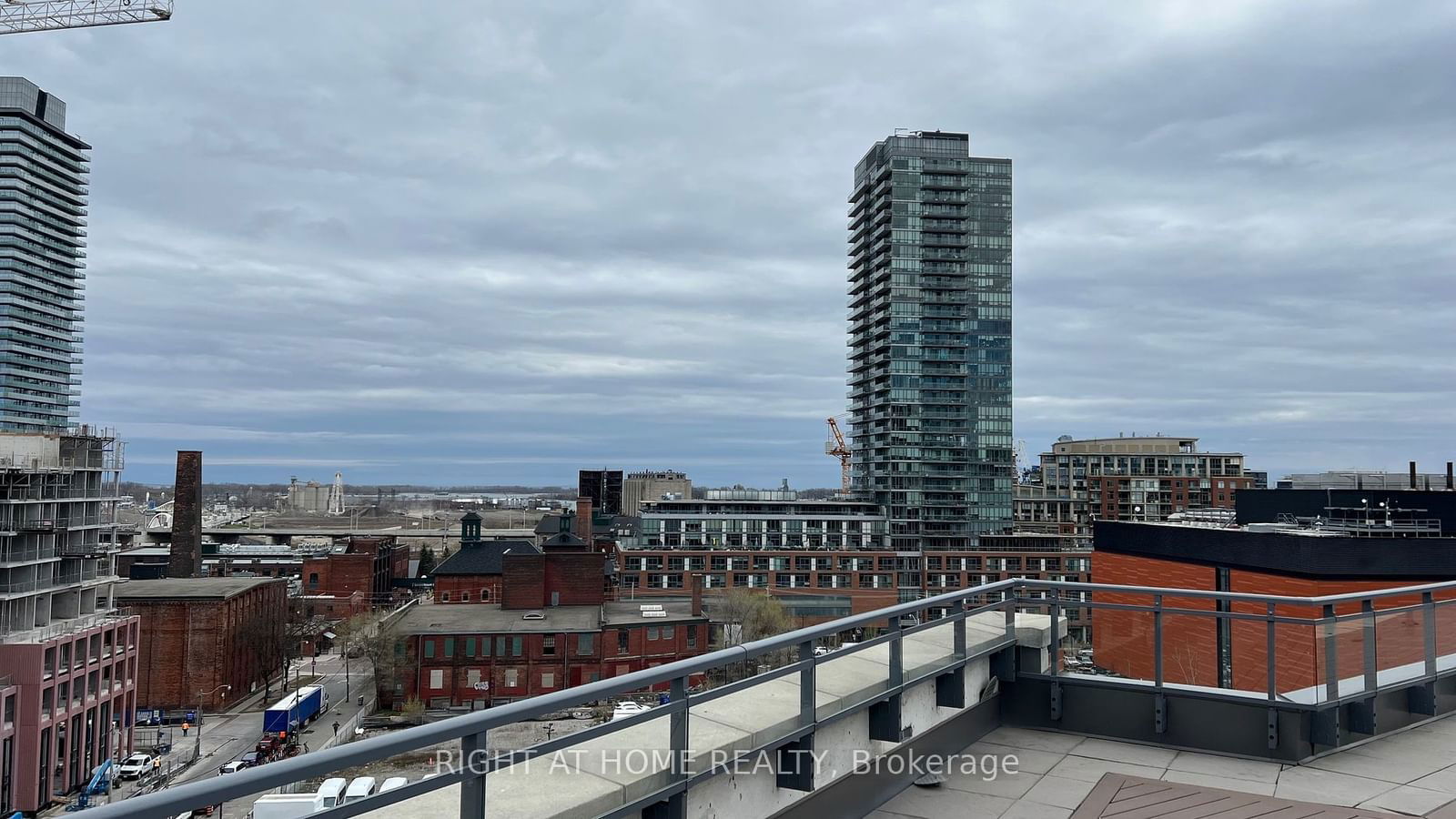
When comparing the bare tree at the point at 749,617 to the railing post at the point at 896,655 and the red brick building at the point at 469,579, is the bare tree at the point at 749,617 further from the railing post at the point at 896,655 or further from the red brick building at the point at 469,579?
the railing post at the point at 896,655

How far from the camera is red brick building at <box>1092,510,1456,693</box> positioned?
6.20m

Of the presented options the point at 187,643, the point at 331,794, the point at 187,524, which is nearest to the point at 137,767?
the point at 187,643

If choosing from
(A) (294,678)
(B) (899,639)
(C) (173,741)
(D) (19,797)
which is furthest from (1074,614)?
(A) (294,678)

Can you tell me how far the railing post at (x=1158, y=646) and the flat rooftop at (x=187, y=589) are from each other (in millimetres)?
51431

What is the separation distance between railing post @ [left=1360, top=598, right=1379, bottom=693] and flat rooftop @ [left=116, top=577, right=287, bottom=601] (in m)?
52.4

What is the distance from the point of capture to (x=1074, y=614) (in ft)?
22.8

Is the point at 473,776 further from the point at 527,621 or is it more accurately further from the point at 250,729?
the point at 250,729

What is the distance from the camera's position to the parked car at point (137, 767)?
3466 centimetres

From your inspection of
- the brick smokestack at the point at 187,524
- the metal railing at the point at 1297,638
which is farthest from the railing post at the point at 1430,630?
the brick smokestack at the point at 187,524

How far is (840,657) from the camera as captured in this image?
5.16 m

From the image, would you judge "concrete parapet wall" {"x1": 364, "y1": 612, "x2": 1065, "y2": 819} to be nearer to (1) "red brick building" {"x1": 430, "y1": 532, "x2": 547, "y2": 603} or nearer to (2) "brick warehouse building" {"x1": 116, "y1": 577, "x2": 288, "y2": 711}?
(2) "brick warehouse building" {"x1": 116, "y1": 577, "x2": 288, "y2": 711}

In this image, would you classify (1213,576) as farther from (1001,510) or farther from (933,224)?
(933,224)

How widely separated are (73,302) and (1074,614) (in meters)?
154

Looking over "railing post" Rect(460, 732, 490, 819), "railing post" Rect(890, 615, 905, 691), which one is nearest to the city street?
"railing post" Rect(890, 615, 905, 691)
